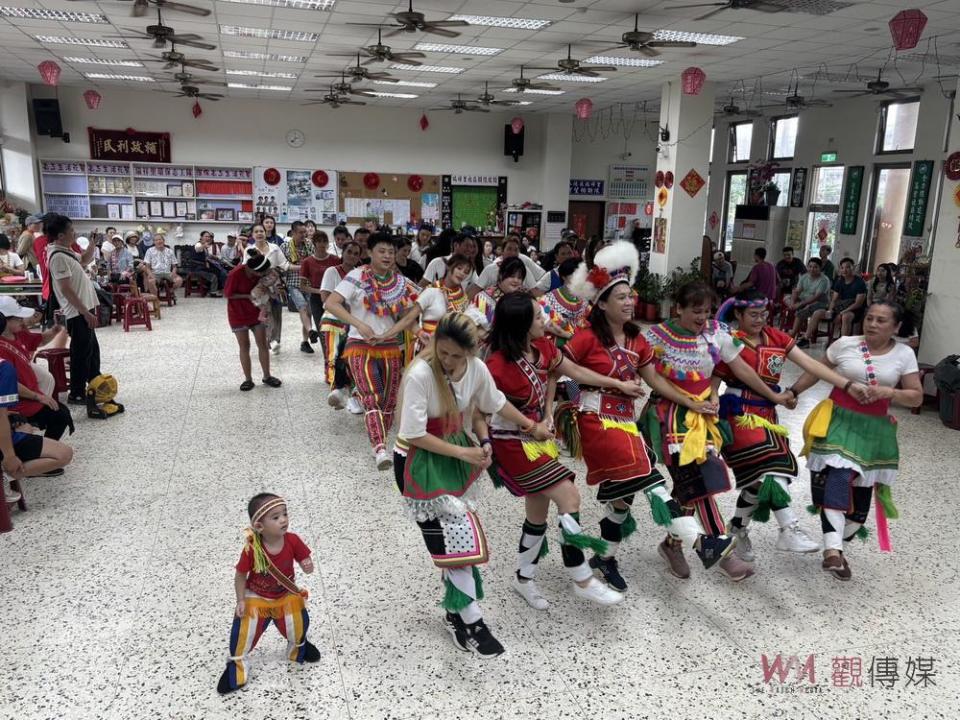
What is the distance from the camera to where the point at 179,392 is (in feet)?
20.7

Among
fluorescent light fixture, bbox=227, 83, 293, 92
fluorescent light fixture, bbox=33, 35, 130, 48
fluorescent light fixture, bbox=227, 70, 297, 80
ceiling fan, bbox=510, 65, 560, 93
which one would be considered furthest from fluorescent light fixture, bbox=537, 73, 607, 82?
fluorescent light fixture, bbox=33, 35, 130, 48

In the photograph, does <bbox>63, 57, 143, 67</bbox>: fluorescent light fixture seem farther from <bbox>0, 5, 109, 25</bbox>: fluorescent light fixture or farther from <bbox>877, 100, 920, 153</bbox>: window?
<bbox>877, 100, 920, 153</bbox>: window

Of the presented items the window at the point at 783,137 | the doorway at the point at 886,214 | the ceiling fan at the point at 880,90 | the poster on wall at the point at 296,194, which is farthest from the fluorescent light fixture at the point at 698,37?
the poster on wall at the point at 296,194

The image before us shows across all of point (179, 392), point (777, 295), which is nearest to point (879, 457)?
point (179, 392)

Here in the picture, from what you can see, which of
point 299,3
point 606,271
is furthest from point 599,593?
point 299,3

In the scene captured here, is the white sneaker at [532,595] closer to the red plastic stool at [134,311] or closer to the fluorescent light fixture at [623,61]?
the red plastic stool at [134,311]

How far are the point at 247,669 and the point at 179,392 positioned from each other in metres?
4.24

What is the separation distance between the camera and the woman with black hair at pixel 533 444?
2.79 meters

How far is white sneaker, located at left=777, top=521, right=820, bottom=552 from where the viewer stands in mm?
3371

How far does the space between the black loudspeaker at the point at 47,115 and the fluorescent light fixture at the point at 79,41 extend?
432 centimetres

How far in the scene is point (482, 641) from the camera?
8.87 feet

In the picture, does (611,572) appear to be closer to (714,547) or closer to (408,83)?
(714,547)

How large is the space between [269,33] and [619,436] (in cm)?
755

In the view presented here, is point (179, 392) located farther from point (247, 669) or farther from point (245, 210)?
point (245, 210)
